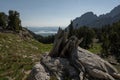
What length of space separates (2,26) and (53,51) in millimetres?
81374

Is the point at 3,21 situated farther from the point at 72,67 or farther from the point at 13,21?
the point at 72,67

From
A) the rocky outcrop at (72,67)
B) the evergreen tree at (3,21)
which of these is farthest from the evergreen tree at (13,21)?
the rocky outcrop at (72,67)

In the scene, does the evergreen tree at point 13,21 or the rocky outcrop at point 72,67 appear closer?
the rocky outcrop at point 72,67

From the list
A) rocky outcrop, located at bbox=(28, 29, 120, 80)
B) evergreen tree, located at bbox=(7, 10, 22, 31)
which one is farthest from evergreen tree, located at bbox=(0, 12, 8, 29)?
rocky outcrop, located at bbox=(28, 29, 120, 80)

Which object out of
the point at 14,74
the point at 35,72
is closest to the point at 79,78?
the point at 35,72

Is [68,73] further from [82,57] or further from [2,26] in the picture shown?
[2,26]

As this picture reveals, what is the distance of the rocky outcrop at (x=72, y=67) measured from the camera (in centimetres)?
3077

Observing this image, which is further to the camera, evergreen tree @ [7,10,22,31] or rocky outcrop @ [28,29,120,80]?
evergreen tree @ [7,10,22,31]

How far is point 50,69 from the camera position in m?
31.4

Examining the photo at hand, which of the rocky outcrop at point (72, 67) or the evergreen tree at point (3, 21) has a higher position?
the evergreen tree at point (3, 21)

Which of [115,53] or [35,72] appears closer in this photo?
[35,72]

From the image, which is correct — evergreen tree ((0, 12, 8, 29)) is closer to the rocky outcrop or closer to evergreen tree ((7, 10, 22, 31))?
evergreen tree ((7, 10, 22, 31))

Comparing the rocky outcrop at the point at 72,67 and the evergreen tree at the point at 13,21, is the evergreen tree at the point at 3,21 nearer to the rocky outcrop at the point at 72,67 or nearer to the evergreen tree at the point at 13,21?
the evergreen tree at the point at 13,21

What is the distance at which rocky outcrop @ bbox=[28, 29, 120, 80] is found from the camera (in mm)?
30766
